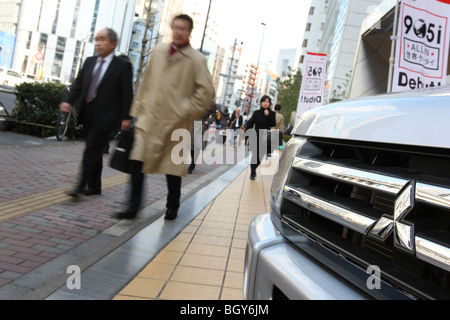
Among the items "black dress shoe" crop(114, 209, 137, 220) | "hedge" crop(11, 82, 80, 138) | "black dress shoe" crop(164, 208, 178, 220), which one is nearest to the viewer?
"black dress shoe" crop(114, 209, 137, 220)

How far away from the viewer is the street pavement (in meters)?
2.76

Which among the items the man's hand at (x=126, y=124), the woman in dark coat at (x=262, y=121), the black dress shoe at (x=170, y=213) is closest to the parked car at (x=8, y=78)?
the woman in dark coat at (x=262, y=121)

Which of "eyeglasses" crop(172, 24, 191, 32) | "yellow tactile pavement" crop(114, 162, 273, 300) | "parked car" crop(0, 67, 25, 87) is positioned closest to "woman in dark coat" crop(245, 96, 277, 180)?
"yellow tactile pavement" crop(114, 162, 273, 300)

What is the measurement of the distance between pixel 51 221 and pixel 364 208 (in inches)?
132

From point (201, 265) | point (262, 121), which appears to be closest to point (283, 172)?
point (201, 265)

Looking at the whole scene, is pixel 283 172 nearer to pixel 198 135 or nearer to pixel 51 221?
pixel 51 221

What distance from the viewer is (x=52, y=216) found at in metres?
4.12

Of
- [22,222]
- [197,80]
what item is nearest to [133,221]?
[22,222]

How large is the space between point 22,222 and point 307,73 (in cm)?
1121

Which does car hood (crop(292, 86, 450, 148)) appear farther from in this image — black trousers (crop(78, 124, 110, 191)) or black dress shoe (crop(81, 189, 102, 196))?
black dress shoe (crop(81, 189, 102, 196))

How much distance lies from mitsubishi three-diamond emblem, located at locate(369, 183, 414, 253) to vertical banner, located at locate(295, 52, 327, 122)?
12.5m

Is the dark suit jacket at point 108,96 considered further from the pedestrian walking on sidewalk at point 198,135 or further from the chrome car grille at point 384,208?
the pedestrian walking on sidewalk at point 198,135

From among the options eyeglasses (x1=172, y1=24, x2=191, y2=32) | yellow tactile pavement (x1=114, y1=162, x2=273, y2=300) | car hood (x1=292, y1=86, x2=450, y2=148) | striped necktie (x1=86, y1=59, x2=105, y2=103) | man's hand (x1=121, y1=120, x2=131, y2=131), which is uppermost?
eyeglasses (x1=172, y1=24, x2=191, y2=32)

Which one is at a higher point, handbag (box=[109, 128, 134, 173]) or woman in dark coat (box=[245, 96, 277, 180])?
woman in dark coat (box=[245, 96, 277, 180])
